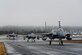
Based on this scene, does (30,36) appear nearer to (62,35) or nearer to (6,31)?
(62,35)

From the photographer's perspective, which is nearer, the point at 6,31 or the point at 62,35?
the point at 62,35

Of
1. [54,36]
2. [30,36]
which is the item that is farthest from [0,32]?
[54,36]

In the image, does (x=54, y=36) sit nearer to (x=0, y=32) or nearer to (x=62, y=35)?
(x=62, y=35)

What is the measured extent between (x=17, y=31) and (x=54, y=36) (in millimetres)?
126943

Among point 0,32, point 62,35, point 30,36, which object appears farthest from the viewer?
point 0,32

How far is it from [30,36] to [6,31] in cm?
9147

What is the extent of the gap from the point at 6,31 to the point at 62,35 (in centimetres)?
12879

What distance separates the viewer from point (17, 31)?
600 ft

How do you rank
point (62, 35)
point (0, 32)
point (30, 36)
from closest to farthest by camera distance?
point (62, 35)
point (30, 36)
point (0, 32)

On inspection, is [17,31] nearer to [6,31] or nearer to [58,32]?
[6,31]

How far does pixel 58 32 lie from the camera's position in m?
55.3

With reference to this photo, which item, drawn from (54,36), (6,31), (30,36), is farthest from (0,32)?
(54,36)

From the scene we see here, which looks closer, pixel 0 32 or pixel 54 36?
pixel 54 36

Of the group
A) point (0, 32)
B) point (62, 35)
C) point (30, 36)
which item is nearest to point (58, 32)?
point (62, 35)
